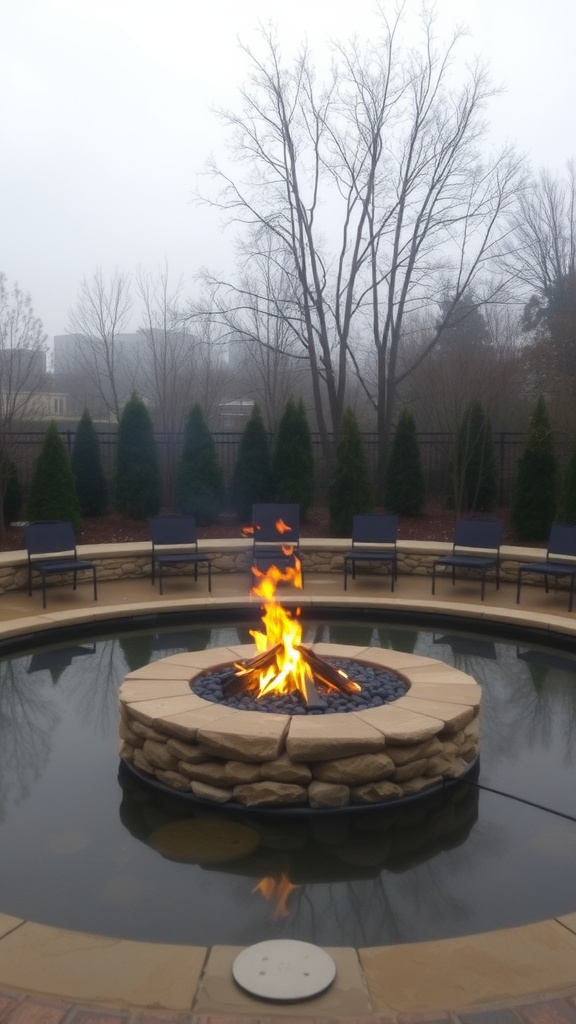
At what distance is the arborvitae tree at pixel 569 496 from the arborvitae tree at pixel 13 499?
27.7 feet

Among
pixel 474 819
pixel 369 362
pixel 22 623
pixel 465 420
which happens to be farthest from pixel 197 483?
pixel 369 362

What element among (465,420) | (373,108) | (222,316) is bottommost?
(465,420)

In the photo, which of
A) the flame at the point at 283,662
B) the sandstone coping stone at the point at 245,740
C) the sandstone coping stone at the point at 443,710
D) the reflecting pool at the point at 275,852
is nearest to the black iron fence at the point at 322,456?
the reflecting pool at the point at 275,852

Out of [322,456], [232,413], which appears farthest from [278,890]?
[232,413]

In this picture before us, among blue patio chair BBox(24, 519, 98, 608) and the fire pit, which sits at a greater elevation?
blue patio chair BBox(24, 519, 98, 608)

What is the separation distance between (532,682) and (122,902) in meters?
4.36

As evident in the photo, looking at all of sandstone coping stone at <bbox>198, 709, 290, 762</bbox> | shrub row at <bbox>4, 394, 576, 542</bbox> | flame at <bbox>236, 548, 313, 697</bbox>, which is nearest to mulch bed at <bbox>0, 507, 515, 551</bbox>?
shrub row at <bbox>4, 394, 576, 542</bbox>

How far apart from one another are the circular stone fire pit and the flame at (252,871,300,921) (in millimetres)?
601

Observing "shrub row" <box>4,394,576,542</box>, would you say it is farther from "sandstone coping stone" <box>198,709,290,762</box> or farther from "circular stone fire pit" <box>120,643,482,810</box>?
"sandstone coping stone" <box>198,709,290,762</box>

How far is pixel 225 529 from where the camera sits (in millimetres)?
13398

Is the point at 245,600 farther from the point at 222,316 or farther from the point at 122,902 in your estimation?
the point at 222,316

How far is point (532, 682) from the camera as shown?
22.4ft

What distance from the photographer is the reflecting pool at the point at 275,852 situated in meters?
3.38

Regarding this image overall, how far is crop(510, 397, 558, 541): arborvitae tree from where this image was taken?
12.7 m
